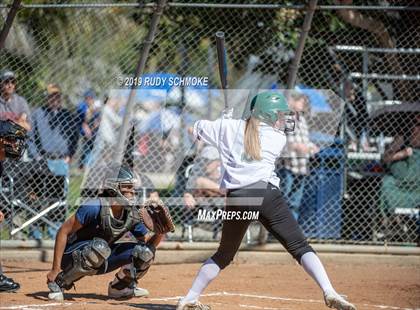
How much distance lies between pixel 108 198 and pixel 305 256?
5.82ft

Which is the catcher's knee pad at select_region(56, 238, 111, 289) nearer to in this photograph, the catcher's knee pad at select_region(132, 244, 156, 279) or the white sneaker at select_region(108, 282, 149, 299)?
the catcher's knee pad at select_region(132, 244, 156, 279)

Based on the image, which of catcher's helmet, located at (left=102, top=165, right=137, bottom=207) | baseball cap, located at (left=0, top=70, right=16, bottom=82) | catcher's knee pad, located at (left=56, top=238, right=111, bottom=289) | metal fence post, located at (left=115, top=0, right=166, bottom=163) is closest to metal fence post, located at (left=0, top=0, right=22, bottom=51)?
baseball cap, located at (left=0, top=70, right=16, bottom=82)

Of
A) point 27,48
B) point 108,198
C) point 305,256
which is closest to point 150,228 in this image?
point 108,198

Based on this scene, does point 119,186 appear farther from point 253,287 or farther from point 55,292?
point 253,287

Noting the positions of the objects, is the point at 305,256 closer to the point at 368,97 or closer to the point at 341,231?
the point at 341,231

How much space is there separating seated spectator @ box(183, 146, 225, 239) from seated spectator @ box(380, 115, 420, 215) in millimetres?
1977

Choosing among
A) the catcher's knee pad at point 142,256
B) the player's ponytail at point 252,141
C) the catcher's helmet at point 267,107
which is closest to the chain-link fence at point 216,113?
the catcher's knee pad at point 142,256

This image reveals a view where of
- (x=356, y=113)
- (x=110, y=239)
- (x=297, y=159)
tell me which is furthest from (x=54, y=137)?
(x=356, y=113)

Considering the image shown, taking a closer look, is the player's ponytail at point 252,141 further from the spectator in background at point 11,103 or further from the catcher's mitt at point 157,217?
the spectator in background at point 11,103

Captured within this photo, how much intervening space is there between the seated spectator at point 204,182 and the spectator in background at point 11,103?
6.41ft

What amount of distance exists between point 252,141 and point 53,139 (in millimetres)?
4189

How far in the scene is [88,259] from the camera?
698 centimetres

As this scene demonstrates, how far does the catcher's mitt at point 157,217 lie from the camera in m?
7.10

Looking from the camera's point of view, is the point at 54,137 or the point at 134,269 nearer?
the point at 134,269
